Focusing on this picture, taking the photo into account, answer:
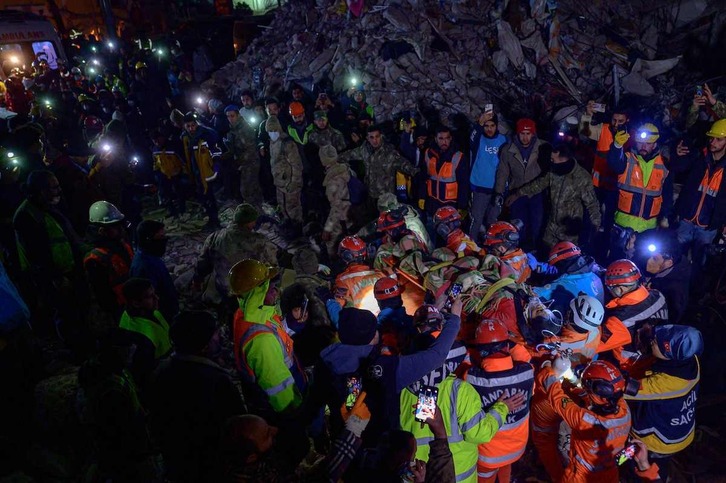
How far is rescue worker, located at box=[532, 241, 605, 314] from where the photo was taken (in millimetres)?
4770

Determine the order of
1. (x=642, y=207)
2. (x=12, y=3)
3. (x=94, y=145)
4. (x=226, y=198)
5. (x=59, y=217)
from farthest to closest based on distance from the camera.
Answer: (x=12, y=3), (x=226, y=198), (x=94, y=145), (x=642, y=207), (x=59, y=217)

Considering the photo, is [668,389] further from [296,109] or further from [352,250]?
[296,109]

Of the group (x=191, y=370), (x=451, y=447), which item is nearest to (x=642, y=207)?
(x=451, y=447)

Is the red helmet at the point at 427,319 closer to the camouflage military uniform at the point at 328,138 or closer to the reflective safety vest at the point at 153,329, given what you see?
the reflective safety vest at the point at 153,329

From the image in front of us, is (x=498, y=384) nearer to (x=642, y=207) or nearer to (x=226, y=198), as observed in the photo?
(x=642, y=207)

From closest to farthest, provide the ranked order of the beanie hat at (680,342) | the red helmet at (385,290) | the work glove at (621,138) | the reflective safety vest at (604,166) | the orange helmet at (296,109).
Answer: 1. the beanie hat at (680,342)
2. the red helmet at (385,290)
3. the work glove at (621,138)
4. the reflective safety vest at (604,166)
5. the orange helmet at (296,109)

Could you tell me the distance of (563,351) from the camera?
4.05 metres

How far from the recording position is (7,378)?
4.82m

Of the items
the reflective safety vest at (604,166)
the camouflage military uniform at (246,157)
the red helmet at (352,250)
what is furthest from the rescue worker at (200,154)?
the reflective safety vest at (604,166)

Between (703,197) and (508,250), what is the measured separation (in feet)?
10.6

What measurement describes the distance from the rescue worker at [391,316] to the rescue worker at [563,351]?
4.37ft

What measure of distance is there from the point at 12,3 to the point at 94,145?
30982 mm

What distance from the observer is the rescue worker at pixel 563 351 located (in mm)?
3881

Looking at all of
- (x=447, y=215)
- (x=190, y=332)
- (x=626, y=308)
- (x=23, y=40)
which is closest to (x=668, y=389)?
(x=626, y=308)
